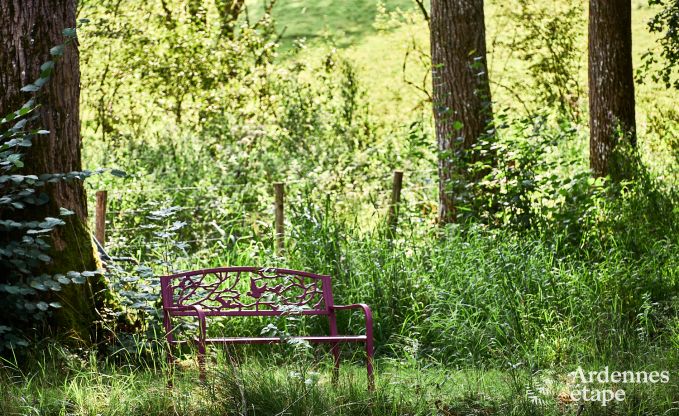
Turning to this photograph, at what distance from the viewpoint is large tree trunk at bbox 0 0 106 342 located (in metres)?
5.65

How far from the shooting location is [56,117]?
5742 millimetres

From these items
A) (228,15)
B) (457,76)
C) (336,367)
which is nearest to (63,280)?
(336,367)

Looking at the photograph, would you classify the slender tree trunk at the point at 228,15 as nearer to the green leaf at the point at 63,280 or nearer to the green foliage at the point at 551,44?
the green foliage at the point at 551,44

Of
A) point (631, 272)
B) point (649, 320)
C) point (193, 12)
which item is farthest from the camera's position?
point (193, 12)

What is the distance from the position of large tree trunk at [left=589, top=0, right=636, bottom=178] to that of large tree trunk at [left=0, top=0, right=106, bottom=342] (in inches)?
242

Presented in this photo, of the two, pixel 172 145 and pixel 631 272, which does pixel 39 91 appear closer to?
pixel 631 272

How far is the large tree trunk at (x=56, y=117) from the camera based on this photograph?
18.5 ft

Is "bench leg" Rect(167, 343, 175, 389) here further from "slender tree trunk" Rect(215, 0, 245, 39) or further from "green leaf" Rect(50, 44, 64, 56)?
"slender tree trunk" Rect(215, 0, 245, 39)

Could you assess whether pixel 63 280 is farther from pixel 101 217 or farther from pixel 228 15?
pixel 228 15

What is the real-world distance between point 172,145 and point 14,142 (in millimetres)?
5718

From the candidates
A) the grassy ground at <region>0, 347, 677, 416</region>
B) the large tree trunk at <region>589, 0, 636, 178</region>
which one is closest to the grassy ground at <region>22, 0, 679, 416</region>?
the grassy ground at <region>0, 347, 677, 416</region>

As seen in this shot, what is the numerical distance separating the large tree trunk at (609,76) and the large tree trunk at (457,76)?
168cm

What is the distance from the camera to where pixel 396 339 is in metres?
6.43

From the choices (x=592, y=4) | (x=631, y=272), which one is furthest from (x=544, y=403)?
(x=592, y=4)
